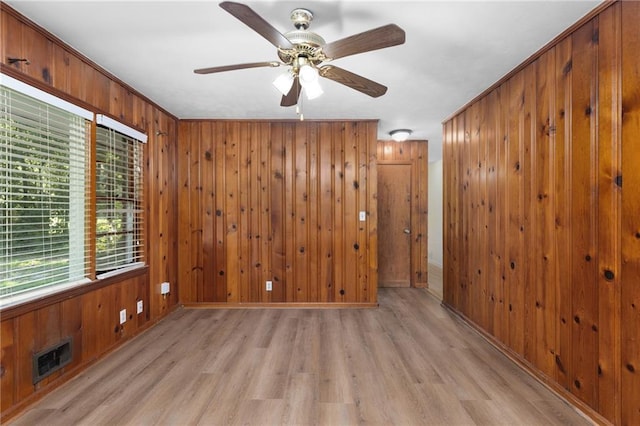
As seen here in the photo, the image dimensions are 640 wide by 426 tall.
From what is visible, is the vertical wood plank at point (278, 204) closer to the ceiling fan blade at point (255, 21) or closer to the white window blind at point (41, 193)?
the white window blind at point (41, 193)

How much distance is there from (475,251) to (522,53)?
1.84 meters

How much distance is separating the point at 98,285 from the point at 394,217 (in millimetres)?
4048

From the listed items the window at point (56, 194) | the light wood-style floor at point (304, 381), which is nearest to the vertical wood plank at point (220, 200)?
the light wood-style floor at point (304, 381)

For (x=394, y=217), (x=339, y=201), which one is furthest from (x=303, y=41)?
(x=394, y=217)

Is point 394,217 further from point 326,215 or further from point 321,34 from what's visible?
point 321,34

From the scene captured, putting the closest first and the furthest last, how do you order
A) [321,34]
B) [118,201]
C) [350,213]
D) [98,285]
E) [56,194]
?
[321,34]
[56,194]
[98,285]
[118,201]
[350,213]

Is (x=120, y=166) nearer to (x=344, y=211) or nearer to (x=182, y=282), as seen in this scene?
(x=182, y=282)

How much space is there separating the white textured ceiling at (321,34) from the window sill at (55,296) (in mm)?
1802

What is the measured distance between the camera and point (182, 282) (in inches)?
146

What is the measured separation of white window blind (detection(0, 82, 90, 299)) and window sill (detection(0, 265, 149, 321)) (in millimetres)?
64

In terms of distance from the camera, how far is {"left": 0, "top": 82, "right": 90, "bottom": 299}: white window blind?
1.73m

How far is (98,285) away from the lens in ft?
7.77

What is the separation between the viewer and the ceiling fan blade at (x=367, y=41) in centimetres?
137

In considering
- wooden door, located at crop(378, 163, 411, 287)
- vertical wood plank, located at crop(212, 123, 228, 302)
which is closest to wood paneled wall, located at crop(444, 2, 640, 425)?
wooden door, located at crop(378, 163, 411, 287)
